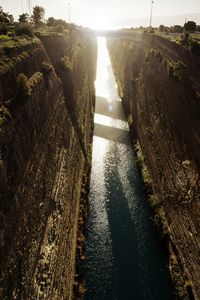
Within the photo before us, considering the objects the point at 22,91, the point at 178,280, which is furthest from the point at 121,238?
the point at 22,91

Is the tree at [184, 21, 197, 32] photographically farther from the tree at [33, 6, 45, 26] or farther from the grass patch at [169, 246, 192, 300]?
the grass patch at [169, 246, 192, 300]

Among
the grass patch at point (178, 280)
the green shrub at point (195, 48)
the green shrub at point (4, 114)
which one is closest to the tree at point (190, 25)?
the green shrub at point (195, 48)

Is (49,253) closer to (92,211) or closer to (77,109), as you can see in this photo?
(92,211)

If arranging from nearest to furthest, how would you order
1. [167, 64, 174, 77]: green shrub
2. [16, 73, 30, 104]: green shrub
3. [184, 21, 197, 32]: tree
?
[16, 73, 30, 104]: green shrub
[167, 64, 174, 77]: green shrub
[184, 21, 197, 32]: tree

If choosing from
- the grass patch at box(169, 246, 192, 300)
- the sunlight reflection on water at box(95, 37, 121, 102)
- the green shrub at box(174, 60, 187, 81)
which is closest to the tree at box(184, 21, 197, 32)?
the sunlight reflection on water at box(95, 37, 121, 102)

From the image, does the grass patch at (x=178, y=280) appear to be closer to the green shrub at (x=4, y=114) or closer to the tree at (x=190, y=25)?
the green shrub at (x=4, y=114)
